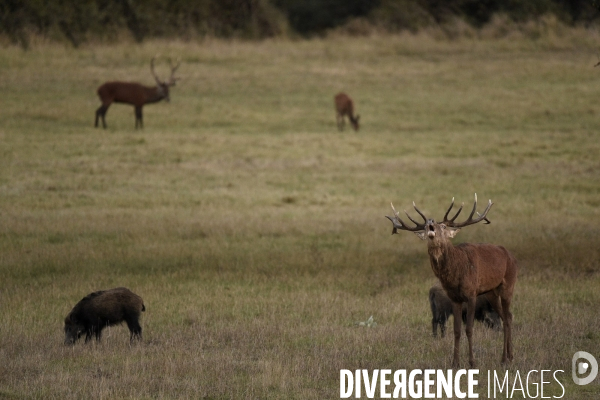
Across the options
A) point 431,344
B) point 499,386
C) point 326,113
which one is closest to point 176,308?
point 431,344

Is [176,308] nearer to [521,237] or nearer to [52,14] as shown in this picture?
Answer: [521,237]

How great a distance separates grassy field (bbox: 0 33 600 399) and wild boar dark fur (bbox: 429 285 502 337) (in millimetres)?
236

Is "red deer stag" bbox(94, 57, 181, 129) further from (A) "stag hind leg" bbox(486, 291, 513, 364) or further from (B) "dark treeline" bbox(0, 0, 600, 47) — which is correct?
(A) "stag hind leg" bbox(486, 291, 513, 364)

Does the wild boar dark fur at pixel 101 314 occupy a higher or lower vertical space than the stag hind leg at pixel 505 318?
lower

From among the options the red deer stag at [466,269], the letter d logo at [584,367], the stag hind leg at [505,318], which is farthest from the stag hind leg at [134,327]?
the letter d logo at [584,367]

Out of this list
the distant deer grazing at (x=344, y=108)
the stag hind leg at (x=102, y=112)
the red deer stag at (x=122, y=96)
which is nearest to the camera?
the stag hind leg at (x=102, y=112)

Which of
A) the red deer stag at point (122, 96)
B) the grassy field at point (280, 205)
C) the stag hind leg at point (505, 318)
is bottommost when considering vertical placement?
the grassy field at point (280, 205)

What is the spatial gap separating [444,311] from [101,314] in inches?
152

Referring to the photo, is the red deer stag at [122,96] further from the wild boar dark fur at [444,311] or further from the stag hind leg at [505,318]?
the stag hind leg at [505,318]

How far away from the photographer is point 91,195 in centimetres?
1959

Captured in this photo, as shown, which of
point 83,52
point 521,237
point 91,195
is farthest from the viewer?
point 83,52

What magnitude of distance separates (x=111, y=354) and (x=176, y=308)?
236 centimetres

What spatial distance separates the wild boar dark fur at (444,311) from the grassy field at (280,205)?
24 cm

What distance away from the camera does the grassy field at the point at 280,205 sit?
9094mm
